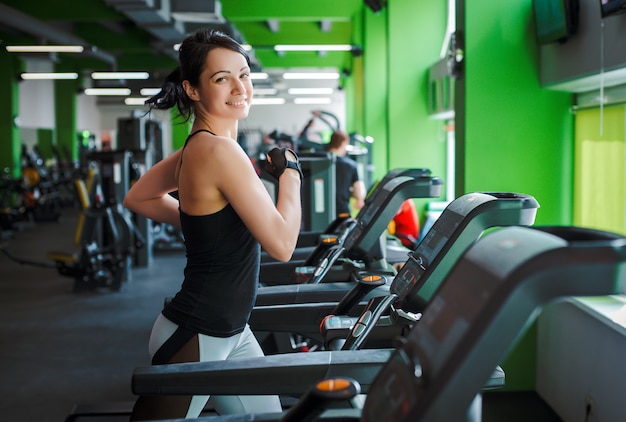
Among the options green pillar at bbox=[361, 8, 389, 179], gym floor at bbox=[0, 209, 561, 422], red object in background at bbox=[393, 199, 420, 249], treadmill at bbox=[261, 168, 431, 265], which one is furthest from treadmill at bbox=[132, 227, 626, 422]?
green pillar at bbox=[361, 8, 389, 179]

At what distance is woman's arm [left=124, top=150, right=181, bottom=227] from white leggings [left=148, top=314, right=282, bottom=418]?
1.31ft

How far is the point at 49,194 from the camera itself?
14.5m

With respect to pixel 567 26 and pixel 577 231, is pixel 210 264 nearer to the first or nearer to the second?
pixel 577 231

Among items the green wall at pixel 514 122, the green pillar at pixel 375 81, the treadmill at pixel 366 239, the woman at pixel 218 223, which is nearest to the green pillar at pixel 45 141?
the green pillar at pixel 375 81

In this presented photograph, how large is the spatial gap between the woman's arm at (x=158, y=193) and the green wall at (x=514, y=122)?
2.05 metres

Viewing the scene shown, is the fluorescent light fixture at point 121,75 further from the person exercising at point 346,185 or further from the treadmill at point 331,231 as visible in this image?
the treadmill at point 331,231

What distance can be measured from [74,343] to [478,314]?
4702 millimetres

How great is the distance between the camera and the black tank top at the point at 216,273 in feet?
6.06

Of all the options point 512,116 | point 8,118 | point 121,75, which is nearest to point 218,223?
point 512,116

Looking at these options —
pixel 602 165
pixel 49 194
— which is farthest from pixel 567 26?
pixel 49 194

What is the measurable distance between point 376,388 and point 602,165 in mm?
2770

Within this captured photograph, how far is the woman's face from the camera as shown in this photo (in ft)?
6.38

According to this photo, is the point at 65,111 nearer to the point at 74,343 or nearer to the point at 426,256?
the point at 74,343

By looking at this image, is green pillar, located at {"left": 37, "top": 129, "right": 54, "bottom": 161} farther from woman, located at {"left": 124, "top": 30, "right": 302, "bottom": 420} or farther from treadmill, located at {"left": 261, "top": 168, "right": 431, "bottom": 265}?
woman, located at {"left": 124, "top": 30, "right": 302, "bottom": 420}
